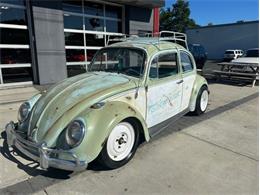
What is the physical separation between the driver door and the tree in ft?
164

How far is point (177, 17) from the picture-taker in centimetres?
5178

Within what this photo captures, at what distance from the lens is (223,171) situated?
Result: 321 centimetres

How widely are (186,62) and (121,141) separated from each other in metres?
2.62

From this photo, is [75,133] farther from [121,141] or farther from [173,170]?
[173,170]

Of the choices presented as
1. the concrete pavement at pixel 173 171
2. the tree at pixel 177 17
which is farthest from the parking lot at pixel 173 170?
the tree at pixel 177 17

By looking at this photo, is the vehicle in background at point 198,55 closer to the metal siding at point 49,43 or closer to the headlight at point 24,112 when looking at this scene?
the metal siding at point 49,43

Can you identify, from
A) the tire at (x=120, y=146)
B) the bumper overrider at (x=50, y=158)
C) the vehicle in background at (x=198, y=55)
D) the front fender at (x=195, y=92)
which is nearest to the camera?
the bumper overrider at (x=50, y=158)

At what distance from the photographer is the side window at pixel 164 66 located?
13.0ft

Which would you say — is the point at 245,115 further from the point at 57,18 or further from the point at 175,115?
the point at 57,18

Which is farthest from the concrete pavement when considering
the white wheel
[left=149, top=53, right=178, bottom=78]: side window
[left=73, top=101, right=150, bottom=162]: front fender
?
[left=149, top=53, right=178, bottom=78]: side window

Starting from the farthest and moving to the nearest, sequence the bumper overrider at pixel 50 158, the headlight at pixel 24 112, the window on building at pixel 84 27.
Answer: the window on building at pixel 84 27, the headlight at pixel 24 112, the bumper overrider at pixel 50 158

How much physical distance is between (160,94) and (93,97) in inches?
51.5

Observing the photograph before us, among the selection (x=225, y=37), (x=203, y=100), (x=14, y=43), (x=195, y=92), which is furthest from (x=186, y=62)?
(x=225, y=37)

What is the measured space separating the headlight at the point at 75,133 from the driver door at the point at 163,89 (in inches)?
52.9
